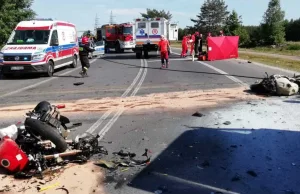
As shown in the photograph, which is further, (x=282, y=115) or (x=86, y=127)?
(x=282, y=115)

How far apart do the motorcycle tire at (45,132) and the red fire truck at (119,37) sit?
96.6 ft

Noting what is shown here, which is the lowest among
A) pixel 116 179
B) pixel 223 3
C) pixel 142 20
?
pixel 116 179

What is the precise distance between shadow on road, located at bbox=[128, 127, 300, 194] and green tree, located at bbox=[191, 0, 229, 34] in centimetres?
7669

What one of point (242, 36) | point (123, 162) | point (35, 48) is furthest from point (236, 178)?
point (242, 36)

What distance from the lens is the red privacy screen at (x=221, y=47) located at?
2304 cm

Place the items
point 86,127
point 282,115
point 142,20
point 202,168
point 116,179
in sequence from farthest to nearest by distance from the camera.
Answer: point 142,20
point 282,115
point 86,127
point 202,168
point 116,179

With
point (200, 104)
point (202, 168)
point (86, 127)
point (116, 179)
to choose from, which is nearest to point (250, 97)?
point (200, 104)

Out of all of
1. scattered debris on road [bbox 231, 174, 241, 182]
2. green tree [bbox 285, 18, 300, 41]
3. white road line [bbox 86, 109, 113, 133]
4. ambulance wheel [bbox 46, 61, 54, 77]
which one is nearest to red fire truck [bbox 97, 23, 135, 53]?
ambulance wheel [bbox 46, 61, 54, 77]

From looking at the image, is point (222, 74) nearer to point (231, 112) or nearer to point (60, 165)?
point (231, 112)

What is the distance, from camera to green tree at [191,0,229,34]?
3226 inches

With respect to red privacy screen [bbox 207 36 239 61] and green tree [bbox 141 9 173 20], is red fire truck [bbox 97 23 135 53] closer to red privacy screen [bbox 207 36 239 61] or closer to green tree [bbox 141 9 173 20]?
red privacy screen [bbox 207 36 239 61]

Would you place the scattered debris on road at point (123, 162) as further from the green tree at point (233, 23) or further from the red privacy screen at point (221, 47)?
the green tree at point (233, 23)

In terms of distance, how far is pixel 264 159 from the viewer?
5.01 metres

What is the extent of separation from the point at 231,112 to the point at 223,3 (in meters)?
82.8
